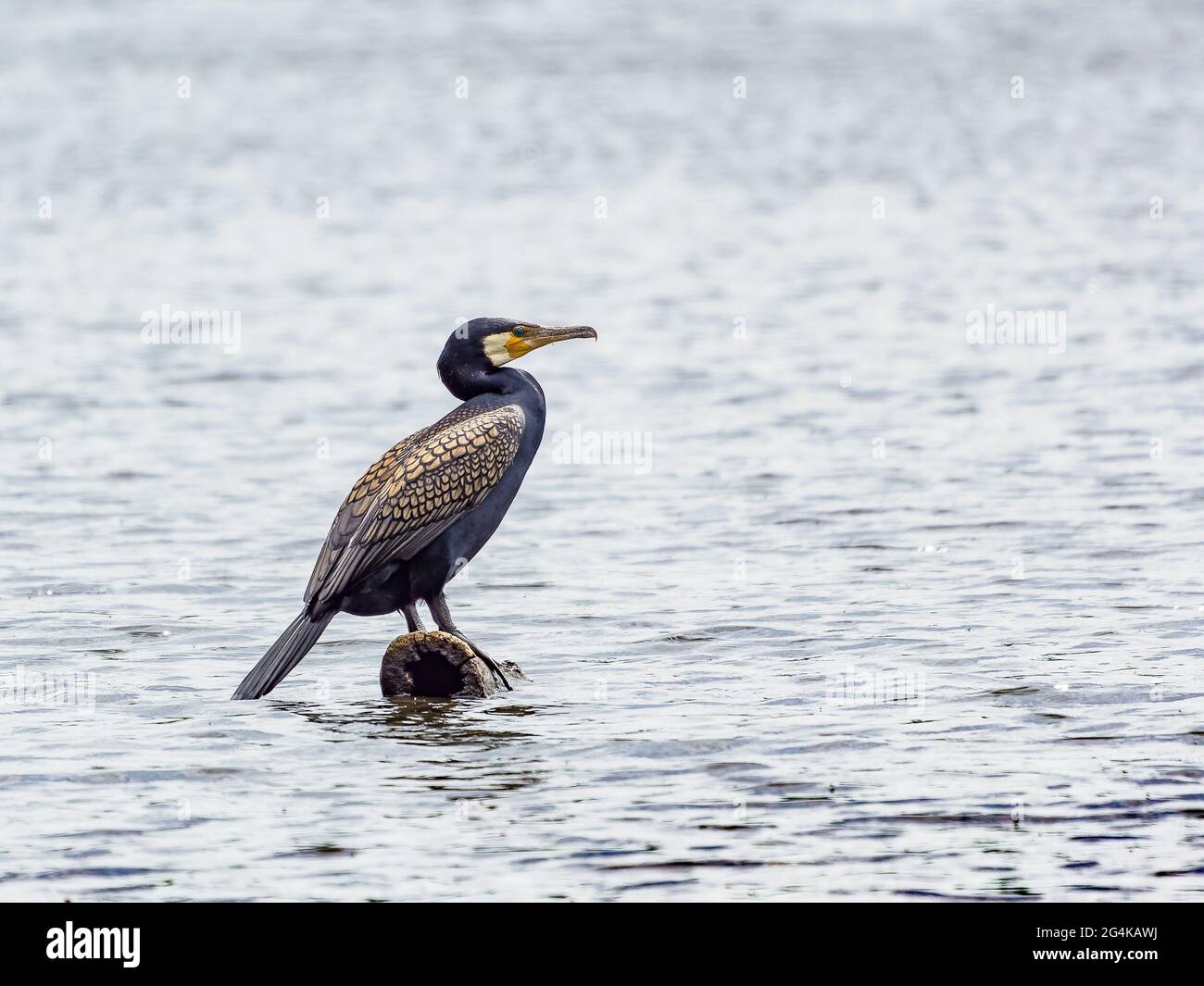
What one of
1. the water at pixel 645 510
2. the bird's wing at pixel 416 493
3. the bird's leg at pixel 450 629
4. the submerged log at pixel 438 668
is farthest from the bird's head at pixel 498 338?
the water at pixel 645 510

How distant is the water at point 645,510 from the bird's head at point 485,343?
148cm

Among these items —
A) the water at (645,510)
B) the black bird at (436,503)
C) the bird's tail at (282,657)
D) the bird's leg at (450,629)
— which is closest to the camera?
the water at (645,510)

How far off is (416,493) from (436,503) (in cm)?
Answer: 11

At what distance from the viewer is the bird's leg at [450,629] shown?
10.2m

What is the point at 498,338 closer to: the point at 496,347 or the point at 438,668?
the point at 496,347

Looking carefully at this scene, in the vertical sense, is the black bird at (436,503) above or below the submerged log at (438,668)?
above

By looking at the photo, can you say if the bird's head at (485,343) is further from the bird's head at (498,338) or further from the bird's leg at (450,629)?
the bird's leg at (450,629)

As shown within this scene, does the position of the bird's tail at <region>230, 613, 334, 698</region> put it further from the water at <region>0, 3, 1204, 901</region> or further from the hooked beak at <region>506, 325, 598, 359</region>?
the hooked beak at <region>506, 325, 598, 359</region>

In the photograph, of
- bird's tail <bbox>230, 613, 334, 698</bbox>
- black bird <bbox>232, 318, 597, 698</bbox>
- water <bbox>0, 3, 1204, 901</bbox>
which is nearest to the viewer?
water <bbox>0, 3, 1204, 901</bbox>

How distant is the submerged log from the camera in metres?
10.1

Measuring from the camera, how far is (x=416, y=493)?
10.2 meters

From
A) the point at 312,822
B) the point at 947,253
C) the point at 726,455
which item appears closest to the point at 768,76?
the point at 947,253

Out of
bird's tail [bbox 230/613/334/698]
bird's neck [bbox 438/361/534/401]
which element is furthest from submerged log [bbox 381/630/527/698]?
bird's neck [bbox 438/361/534/401]

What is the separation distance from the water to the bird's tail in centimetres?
17
